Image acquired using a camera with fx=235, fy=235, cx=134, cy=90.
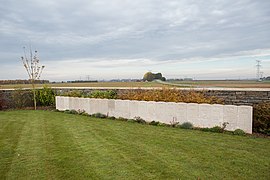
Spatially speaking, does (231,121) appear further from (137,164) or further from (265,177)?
(137,164)

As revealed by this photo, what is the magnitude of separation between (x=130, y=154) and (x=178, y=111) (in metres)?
3.33

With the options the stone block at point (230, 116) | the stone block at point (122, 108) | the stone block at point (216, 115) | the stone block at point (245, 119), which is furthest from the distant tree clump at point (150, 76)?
the stone block at point (245, 119)

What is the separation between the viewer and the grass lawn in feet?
12.4

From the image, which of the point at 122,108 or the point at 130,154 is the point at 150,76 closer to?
the point at 122,108

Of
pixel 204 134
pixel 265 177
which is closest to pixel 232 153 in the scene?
pixel 265 177

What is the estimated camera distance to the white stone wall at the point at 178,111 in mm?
6582

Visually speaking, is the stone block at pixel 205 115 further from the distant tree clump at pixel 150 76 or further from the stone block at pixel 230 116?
the distant tree clump at pixel 150 76

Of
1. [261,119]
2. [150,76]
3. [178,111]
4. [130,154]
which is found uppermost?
[150,76]

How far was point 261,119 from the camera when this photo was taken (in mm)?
6605

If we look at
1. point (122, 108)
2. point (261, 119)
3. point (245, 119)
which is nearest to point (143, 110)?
point (122, 108)

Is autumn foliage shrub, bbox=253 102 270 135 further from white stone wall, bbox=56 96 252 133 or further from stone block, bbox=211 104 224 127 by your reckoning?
stone block, bbox=211 104 224 127

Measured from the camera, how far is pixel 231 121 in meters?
6.68

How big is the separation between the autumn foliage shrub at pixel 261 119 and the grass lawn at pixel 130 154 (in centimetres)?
71

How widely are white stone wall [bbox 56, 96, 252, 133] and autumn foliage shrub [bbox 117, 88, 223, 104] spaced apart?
63 centimetres
